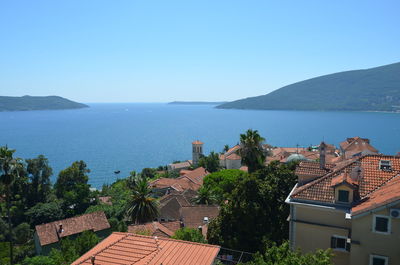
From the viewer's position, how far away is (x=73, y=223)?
4209 cm

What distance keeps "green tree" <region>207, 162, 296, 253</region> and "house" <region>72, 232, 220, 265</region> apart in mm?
7023

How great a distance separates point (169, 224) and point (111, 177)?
6548 centimetres

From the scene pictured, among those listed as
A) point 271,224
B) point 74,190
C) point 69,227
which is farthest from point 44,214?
point 271,224

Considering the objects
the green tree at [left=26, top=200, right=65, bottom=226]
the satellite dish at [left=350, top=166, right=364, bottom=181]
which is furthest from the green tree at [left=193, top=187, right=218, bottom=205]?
the satellite dish at [left=350, top=166, right=364, bottom=181]

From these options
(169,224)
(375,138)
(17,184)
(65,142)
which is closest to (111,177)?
(17,184)

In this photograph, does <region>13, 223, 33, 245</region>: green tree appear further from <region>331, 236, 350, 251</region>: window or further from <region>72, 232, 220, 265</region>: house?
<region>331, 236, 350, 251</region>: window

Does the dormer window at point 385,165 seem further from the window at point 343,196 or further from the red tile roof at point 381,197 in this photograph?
the window at point 343,196

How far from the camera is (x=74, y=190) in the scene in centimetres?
5912

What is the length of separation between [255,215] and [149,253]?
9673mm

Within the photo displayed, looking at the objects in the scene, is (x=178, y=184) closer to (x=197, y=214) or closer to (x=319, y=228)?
(x=197, y=214)

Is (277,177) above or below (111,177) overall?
above

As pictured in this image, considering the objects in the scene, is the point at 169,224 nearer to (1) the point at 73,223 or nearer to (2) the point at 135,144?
(1) the point at 73,223

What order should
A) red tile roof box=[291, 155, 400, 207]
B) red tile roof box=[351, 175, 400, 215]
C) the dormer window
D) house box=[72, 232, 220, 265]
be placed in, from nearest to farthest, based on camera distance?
house box=[72, 232, 220, 265], red tile roof box=[351, 175, 400, 215], red tile roof box=[291, 155, 400, 207], the dormer window

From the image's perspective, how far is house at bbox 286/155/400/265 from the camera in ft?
48.8
